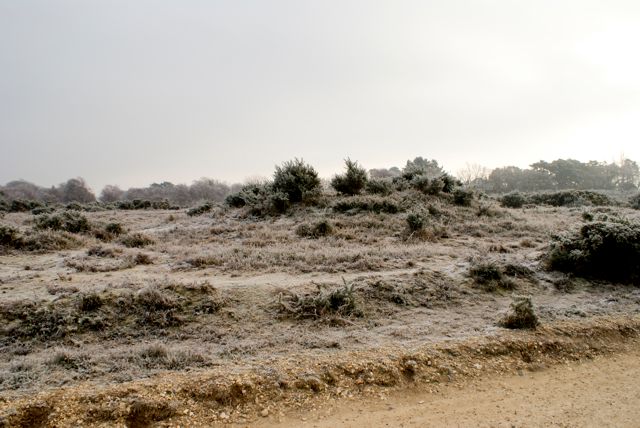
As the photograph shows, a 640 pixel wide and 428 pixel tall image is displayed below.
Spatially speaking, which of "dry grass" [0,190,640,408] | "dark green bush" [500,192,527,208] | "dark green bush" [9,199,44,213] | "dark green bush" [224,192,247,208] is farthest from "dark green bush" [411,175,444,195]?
"dark green bush" [9,199,44,213]

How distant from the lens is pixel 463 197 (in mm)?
18953

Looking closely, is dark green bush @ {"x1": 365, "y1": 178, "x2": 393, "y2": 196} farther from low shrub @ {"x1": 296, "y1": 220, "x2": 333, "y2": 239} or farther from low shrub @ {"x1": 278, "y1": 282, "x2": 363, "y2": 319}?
low shrub @ {"x1": 278, "y1": 282, "x2": 363, "y2": 319}

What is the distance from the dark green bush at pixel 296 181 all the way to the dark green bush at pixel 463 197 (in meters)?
6.45

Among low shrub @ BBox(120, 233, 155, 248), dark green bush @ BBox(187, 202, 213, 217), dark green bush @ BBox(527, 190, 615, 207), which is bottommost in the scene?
low shrub @ BBox(120, 233, 155, 248)

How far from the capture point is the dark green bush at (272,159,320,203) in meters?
18.3

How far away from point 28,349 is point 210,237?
8608mm

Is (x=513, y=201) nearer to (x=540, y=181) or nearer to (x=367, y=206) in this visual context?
(x=367, y=206)

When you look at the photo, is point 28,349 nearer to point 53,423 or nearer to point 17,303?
point 17,303

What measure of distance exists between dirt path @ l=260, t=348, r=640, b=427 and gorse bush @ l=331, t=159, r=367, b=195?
14.3 meters

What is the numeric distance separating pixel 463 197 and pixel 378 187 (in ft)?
12.8

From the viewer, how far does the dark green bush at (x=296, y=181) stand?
1830 cm

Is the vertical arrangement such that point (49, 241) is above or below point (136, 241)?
above

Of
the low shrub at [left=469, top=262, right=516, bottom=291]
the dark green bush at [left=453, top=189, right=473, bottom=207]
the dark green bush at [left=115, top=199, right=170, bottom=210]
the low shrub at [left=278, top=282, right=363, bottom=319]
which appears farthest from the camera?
the dark green bush at [left=115, top=199, right=170, bottom=210]

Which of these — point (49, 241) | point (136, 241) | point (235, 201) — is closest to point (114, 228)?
point (136, 241)
